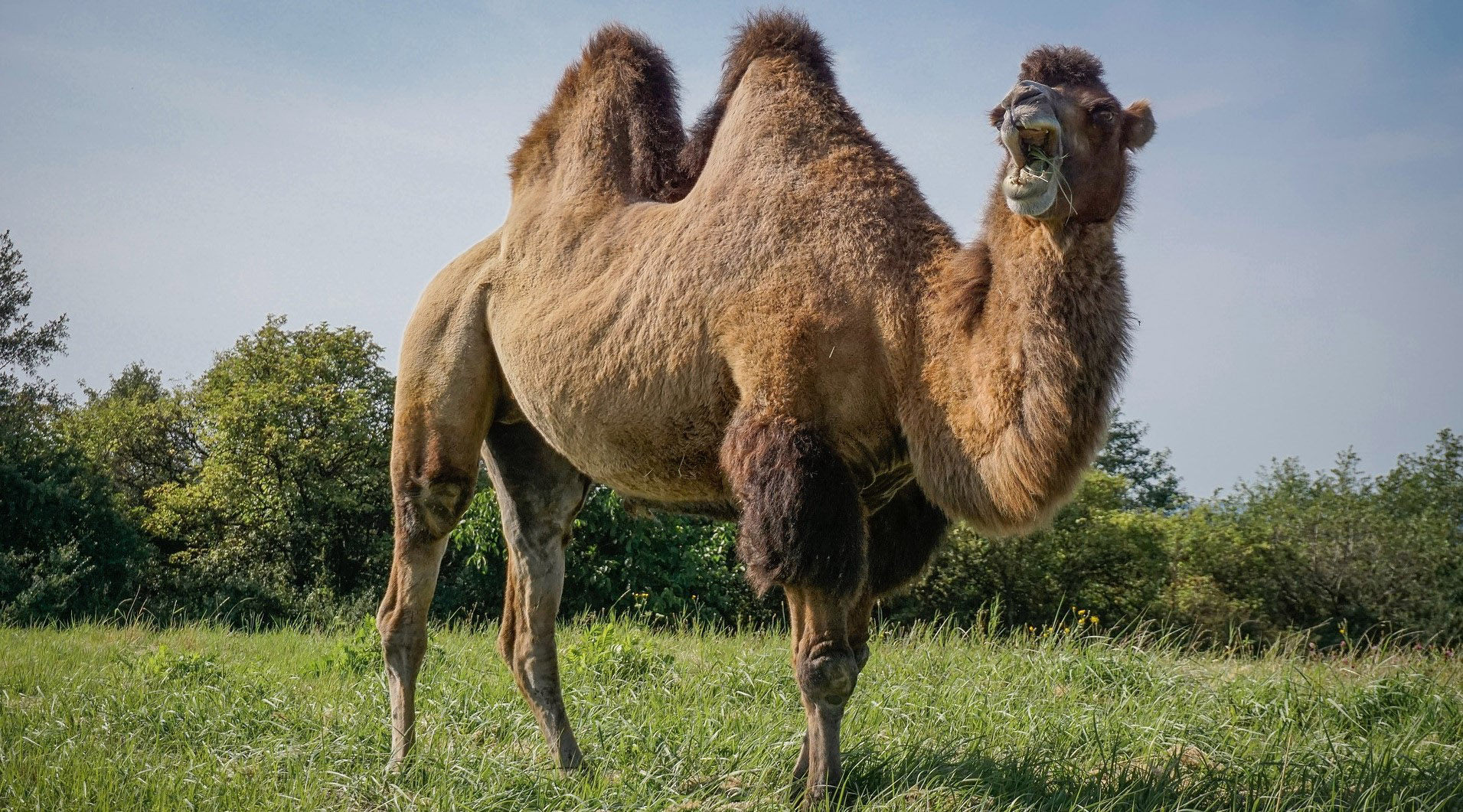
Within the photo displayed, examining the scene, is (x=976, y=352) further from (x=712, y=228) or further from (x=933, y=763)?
(x=933, y=763)

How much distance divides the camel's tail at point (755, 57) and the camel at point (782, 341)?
0.04 ft

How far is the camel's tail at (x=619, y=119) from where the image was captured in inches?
176

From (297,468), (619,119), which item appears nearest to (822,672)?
(619,119)

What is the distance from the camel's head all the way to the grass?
6.29 ft

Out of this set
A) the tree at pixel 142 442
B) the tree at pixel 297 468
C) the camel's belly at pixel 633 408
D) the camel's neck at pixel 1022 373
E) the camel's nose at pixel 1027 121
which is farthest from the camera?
the tree at pixel 142 442

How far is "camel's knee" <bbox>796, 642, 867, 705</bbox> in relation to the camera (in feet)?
10.8

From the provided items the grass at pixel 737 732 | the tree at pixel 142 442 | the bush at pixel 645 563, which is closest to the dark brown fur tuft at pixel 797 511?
the grass at pixel 737 732

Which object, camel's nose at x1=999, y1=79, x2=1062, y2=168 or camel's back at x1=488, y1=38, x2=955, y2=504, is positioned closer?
camel's nose at x1=999, y1=79, x2=1062, y2=168

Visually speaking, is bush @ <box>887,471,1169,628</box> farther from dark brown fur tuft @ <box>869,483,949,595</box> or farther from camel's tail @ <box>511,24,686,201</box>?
dark brown fur tuft @ <box>869,483,949,595</box>

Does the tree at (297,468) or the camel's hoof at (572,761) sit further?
the tree at (297,468)

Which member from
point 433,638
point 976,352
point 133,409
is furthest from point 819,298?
point 133,409

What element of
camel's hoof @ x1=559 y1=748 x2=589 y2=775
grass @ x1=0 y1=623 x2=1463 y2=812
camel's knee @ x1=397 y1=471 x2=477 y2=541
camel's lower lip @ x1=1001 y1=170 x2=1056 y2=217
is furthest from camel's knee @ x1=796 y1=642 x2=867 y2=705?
camel's knee @ x1=397 y1=471 x2=477 y2=541

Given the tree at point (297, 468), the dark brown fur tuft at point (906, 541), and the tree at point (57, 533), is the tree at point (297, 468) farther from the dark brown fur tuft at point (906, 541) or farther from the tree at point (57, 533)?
the dark brown fur tuft at point (906, 541)

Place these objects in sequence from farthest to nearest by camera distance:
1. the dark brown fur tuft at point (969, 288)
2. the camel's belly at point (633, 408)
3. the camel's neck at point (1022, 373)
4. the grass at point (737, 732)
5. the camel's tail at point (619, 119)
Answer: the camel's tail at point (619, 119), the grass at point (737, 732), the camel's belly at point (633, 408), the dark brown fur tuft at point (969, 288), the camel's neck at point (1022, 373)
